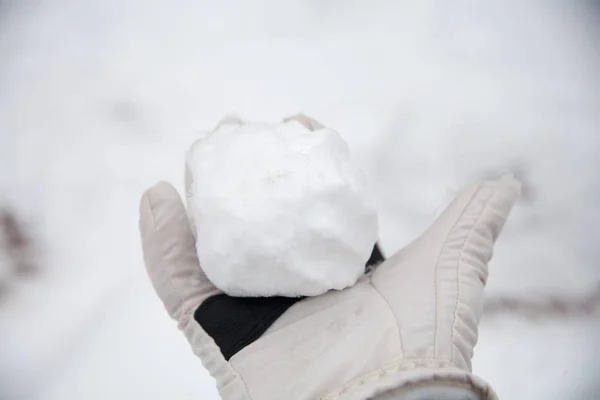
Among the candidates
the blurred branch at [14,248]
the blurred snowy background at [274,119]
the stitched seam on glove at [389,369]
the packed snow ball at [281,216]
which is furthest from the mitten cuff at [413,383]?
the blurred branch at [14,248]

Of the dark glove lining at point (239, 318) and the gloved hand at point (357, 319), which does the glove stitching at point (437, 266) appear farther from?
the dark glove lining at point (239, 318)

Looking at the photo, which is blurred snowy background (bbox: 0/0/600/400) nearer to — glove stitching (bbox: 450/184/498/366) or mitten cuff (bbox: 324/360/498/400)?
glove stitching (bbox: 450/184/498/366)

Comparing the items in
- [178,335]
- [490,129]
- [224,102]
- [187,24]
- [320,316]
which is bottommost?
[178,335]

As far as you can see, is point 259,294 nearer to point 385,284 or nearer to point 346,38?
point 385,284

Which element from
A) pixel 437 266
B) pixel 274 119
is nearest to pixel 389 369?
pixel 437 266

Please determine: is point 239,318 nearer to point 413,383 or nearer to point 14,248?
point 413,383

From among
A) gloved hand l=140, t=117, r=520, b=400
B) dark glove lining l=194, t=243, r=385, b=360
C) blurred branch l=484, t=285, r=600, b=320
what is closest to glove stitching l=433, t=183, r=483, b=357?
gloved hand l=140, t=117, r=520, b=400

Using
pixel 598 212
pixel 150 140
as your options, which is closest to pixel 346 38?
pixel 150 140
